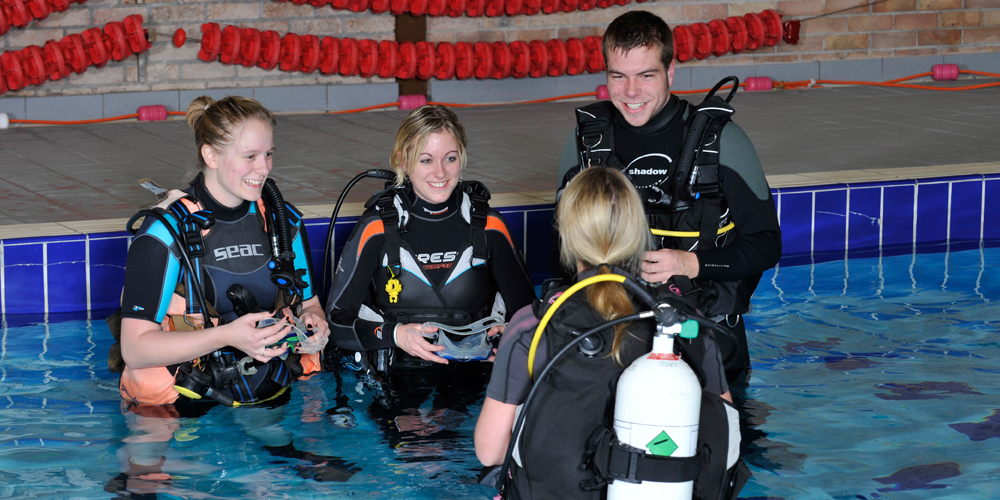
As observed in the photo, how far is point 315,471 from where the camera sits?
3.13 meters

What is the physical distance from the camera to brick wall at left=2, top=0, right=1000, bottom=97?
25.0 ft

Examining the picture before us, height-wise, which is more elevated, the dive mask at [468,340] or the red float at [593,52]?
the red float at [593,52]

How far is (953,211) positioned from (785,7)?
406 centimetres

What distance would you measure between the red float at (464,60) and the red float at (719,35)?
213 centimetres

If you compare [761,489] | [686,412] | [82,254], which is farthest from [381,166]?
[686,412]

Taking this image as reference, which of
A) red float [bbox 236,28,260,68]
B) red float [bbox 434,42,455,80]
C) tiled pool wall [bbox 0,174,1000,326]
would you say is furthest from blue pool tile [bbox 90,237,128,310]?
red float [bbox 434,42,455,80]

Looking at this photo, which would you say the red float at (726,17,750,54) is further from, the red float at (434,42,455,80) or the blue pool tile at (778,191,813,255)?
the blue pool tile at (778,191,813,255)

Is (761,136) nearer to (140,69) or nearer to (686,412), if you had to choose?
(140,69)

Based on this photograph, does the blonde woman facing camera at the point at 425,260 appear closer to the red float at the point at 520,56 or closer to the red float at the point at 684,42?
the red float at the point at 520,56

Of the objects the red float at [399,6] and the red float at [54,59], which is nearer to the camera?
the red float at [54,59]

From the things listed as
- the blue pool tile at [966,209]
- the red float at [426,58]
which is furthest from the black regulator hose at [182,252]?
the red float at [426,58]

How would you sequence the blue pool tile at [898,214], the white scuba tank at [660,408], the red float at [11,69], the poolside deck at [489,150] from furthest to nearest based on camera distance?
the red float at [11,69], the blue pool tile at [898,214], the poolside deck at [489,150], the white scuba tank at [660,408]

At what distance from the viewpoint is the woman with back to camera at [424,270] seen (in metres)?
3.32

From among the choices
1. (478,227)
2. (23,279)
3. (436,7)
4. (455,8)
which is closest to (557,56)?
(455,8)
